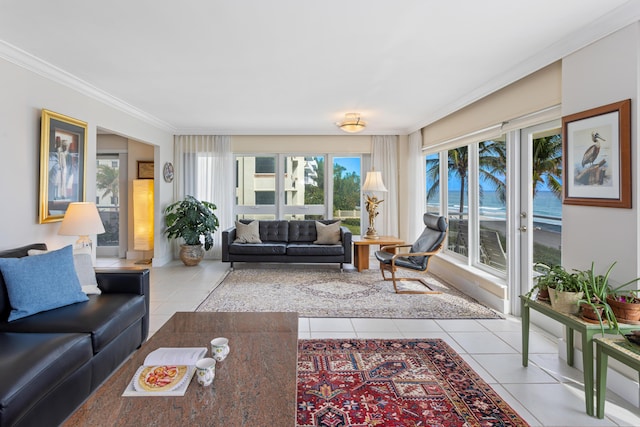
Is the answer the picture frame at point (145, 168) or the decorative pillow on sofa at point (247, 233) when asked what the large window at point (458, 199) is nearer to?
the decorative pillow on sofa at point (247, 233)

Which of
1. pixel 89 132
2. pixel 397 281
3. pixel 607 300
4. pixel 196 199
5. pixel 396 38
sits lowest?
pixel 397 281

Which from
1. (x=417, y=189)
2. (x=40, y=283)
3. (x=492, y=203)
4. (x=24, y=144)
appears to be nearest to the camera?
(x=40, y=283)

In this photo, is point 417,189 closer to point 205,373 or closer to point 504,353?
point 504,353

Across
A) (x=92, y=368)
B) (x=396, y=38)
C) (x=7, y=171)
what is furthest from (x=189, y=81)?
(x=92, y=368)

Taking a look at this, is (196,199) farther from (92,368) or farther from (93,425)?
(93,425)

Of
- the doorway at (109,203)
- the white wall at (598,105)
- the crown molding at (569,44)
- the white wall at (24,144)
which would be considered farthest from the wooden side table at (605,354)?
the doorway at (109,203)

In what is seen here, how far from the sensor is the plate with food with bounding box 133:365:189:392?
1.49m

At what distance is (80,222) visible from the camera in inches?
124

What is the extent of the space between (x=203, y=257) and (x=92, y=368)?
14.6ft

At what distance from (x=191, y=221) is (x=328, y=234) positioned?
93.1 inches

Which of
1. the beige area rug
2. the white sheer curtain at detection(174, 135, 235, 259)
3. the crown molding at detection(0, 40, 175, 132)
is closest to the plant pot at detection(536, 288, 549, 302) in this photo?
the beige area rug

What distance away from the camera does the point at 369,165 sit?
21.6 feet

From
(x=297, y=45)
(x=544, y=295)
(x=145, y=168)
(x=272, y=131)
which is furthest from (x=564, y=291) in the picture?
(x=145, y=168)

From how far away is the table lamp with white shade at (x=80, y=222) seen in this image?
312cm
